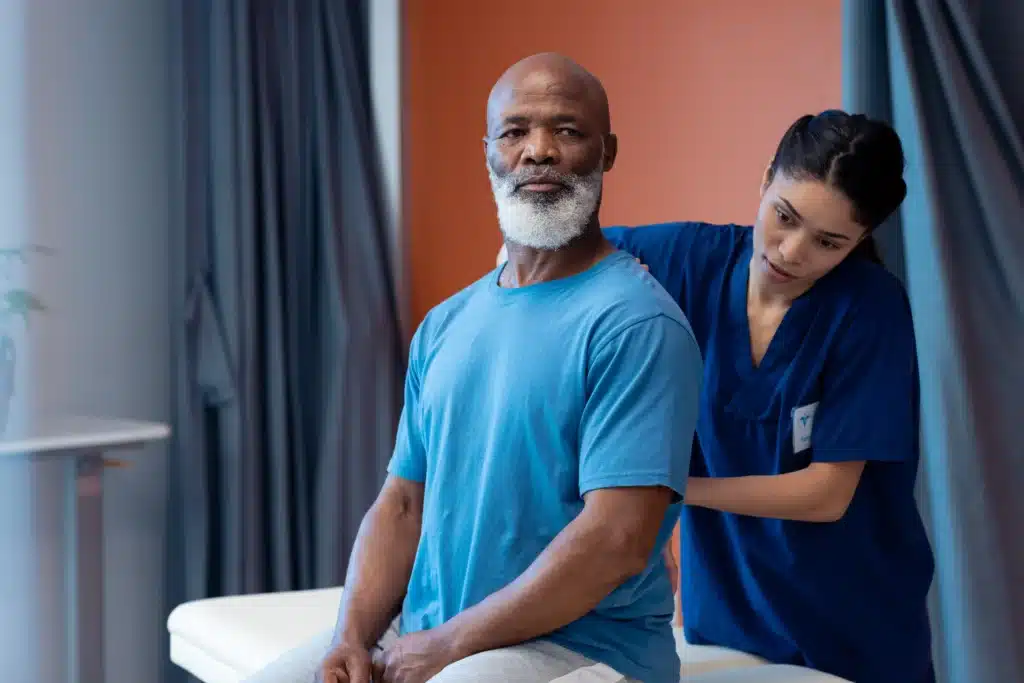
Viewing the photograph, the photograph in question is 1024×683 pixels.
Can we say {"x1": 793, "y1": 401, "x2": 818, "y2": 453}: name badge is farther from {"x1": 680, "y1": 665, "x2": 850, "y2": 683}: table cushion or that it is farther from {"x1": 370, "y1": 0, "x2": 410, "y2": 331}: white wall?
{"x1": 370, "y1": 0, "x2": 410, "y2": 331}: white wall

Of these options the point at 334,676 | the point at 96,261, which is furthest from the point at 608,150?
the point at 96,261

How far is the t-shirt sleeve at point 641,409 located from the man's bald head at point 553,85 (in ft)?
0.87

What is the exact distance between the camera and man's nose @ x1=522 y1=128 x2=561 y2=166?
3.99ft

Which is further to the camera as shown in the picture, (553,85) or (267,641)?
(267,641)

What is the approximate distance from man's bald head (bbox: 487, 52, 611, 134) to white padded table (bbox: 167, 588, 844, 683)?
75 centimetres

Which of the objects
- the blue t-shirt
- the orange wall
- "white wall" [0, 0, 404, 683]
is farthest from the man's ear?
"white wall" [0, 0, 404, 683]

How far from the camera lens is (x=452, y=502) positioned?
48.6 inches

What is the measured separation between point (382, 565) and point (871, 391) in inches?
26.6

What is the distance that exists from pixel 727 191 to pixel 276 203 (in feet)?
3.65

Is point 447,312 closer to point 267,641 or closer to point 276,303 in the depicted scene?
point 267,641

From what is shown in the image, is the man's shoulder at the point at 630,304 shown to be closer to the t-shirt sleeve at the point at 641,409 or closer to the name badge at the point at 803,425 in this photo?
the t-shirt sleeve at the point at 641,409

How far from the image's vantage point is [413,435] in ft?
4.51

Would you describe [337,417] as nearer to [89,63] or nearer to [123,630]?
[123,630]

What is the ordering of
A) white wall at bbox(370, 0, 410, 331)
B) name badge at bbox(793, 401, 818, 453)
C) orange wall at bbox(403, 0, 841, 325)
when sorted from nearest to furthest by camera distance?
name badge at bbox(793, 401, 818, 453) → orange wall at bbox(403, 0, 841, 325) → white wall at bbox(370, 0, 410, 331)
